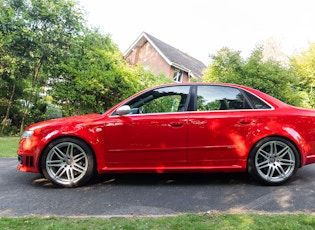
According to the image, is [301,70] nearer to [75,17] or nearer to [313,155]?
[75,17]

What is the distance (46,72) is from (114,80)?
2852mm

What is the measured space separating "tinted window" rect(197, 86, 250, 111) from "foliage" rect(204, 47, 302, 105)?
8132mm

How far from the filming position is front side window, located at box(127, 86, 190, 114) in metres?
4.47

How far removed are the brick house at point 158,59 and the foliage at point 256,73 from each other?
13289 mm

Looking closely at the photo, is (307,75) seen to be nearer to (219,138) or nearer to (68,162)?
(219,138)

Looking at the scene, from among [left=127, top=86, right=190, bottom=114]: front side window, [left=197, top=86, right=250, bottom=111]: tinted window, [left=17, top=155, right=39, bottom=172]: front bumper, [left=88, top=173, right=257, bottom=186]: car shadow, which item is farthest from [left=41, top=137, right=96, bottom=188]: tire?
[left=197, top=86, right=250, bottom=111]: tinted window

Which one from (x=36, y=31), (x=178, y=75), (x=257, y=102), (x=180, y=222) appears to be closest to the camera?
(x=180, y=222)

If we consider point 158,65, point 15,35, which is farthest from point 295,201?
point 158,65

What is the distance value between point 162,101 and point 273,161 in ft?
6.17

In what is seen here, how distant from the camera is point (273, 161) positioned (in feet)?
14.1

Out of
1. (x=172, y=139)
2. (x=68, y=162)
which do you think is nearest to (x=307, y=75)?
(x=172, y=139)

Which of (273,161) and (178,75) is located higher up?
(178,75)

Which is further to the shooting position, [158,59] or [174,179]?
[158,59]

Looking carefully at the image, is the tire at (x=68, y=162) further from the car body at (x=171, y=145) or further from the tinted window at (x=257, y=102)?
the tinted window at (x=257, y=102)
